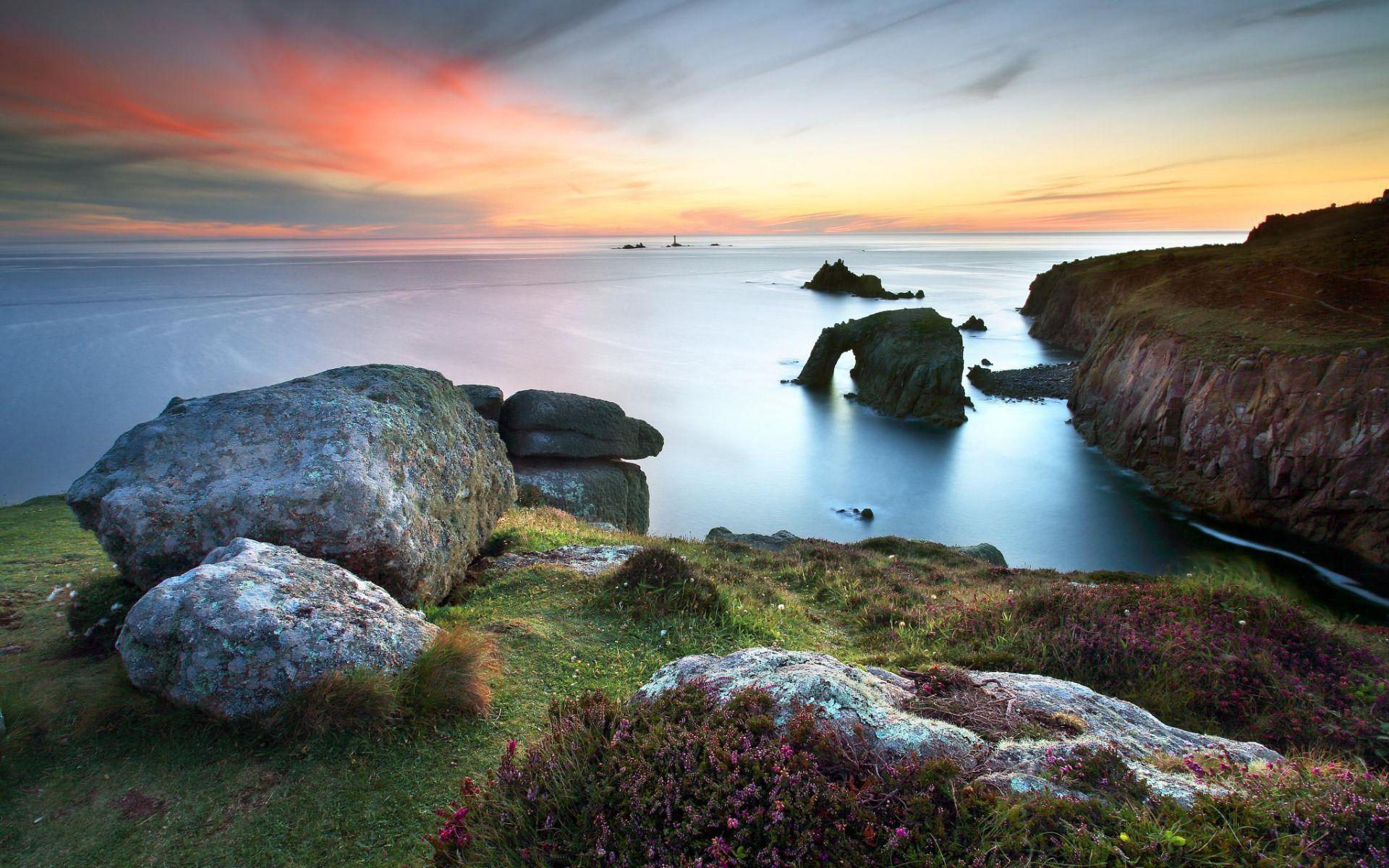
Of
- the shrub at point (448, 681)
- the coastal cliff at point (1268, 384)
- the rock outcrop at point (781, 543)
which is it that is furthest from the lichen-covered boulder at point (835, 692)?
the coastal cliff at point (1268, 384)

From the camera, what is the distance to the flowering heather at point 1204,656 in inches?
302

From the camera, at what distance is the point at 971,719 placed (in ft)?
16.6

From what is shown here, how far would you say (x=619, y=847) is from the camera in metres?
3.67

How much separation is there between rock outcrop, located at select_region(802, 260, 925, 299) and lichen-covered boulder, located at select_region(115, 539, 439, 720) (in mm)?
148575

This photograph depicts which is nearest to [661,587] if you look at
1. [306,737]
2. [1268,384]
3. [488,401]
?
[306,737]

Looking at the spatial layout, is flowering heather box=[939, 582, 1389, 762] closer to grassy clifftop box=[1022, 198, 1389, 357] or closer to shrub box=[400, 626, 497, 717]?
shrub box=[400, 626, 497, 717]

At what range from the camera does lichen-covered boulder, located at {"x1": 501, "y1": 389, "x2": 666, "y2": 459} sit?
2609 cm

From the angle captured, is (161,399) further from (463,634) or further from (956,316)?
(956,316)

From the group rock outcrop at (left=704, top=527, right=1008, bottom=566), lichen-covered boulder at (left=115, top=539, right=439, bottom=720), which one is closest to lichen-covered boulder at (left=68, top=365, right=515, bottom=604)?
lichen-covered boulder at (left=115, top=539, right=439, bottom=720)

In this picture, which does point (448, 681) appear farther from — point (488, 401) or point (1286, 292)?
point (1286, 292)

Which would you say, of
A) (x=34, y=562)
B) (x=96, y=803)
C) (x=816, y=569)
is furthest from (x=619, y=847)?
(x=34, y=562)

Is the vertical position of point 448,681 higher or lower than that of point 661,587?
higher

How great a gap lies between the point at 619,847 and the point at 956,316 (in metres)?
124

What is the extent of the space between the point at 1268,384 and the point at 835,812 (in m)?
37.1
